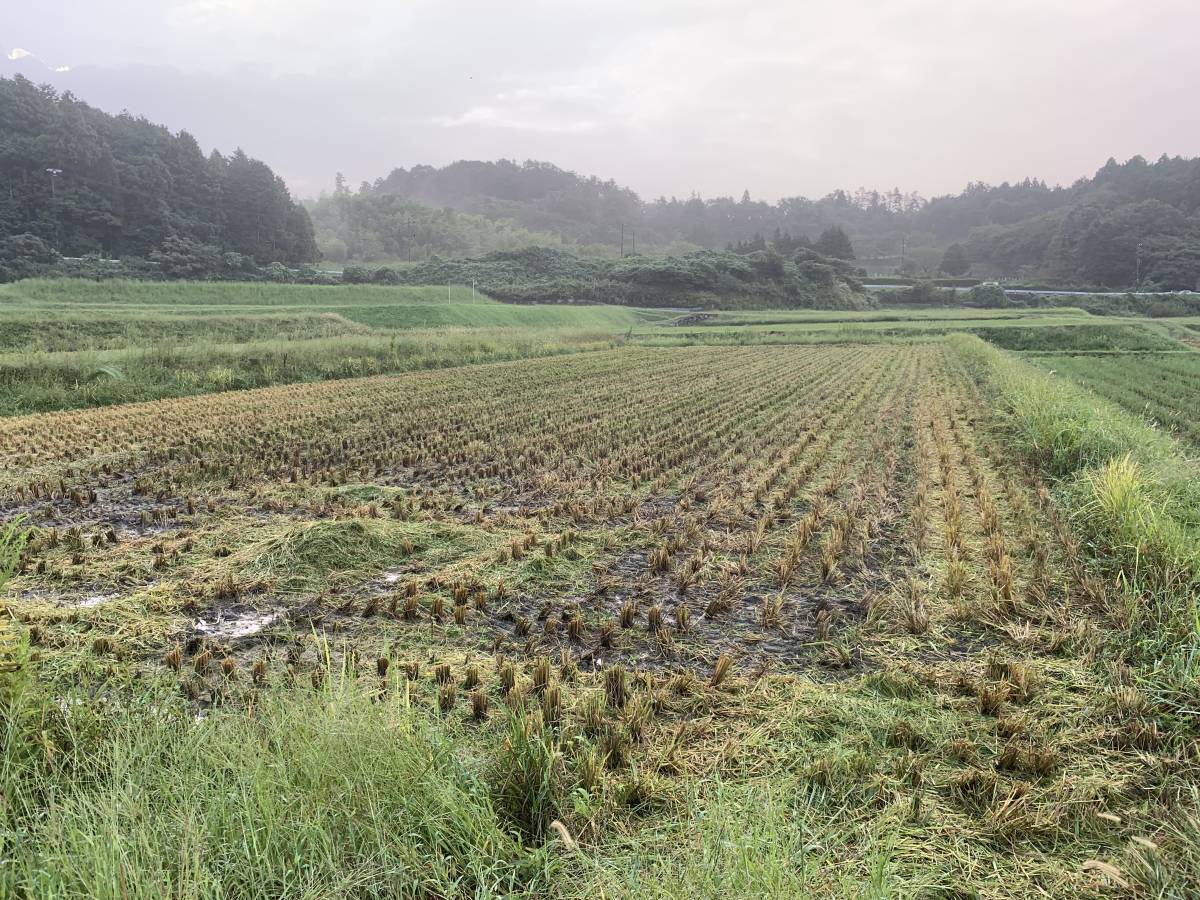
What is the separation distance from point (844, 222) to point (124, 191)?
5127 inches

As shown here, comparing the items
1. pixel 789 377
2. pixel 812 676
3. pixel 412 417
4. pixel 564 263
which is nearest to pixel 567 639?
pixel 812 676

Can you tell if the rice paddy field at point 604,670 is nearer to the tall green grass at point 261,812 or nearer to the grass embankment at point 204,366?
the tall green grass at point 261,812

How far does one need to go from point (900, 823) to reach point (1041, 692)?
5.02ft

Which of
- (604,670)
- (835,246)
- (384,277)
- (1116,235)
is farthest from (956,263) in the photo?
(604,670)

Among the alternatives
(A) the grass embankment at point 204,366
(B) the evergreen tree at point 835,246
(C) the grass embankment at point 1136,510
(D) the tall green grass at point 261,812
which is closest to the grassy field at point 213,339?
(A) the grass embankment at point 204,366

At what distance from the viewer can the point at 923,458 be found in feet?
29.3

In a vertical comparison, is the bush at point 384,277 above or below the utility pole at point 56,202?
below

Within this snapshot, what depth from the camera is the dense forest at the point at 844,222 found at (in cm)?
7100

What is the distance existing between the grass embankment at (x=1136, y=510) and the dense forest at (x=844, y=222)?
237 ft

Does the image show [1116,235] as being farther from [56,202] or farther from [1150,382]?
[56,202]

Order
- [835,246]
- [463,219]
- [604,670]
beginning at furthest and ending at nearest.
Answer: [463,219] < [835,246] < [604,670]

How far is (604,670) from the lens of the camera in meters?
3.74

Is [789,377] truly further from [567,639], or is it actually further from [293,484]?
[567,639]

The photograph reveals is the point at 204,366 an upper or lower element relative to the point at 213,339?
lower
